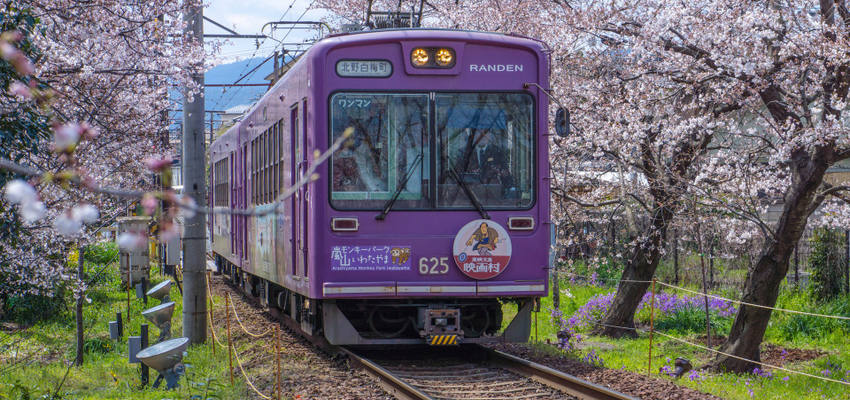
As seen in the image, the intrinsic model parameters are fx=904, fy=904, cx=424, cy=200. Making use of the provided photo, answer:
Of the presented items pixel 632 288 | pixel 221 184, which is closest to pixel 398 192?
pixel 632 288

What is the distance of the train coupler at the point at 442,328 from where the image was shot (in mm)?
8173

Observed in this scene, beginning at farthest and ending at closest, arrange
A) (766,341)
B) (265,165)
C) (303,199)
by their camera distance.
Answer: (766,341), (265,165), (303,199)

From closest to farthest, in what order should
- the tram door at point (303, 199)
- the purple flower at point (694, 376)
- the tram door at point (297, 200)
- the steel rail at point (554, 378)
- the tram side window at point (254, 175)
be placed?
1. the steel rail at point (554, 378)
2. the tram door at point (303, 199)
3. the tram door at point (297, 200)
4. the purple flower at point (694, 376)
5. the tram side window at point (254, 175)

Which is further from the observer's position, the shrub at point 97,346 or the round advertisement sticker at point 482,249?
the shrub at point 97,346

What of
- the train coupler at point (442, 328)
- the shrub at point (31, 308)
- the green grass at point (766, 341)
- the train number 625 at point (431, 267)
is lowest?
the green grass at point (766, 341)

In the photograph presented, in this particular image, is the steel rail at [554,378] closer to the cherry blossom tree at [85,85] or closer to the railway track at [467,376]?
the railway track at [467,376]

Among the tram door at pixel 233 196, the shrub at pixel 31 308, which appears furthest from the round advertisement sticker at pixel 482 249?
the shrub at pixel 31 308

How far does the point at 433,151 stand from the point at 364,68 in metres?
0.99

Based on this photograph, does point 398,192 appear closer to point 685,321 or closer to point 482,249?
point 482,249

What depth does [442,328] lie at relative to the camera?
8.28 meters

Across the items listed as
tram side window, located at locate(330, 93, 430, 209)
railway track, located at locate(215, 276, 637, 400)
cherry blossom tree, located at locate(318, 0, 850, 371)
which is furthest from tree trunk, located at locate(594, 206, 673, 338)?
tram side window, located at locate(330, 93, 430, 209)

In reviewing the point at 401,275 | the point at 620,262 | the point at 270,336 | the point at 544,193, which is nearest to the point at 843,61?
the point at 544,193

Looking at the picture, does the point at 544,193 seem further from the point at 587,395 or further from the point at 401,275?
the point at 587,395

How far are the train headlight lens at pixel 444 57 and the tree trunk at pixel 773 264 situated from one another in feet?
13.6
